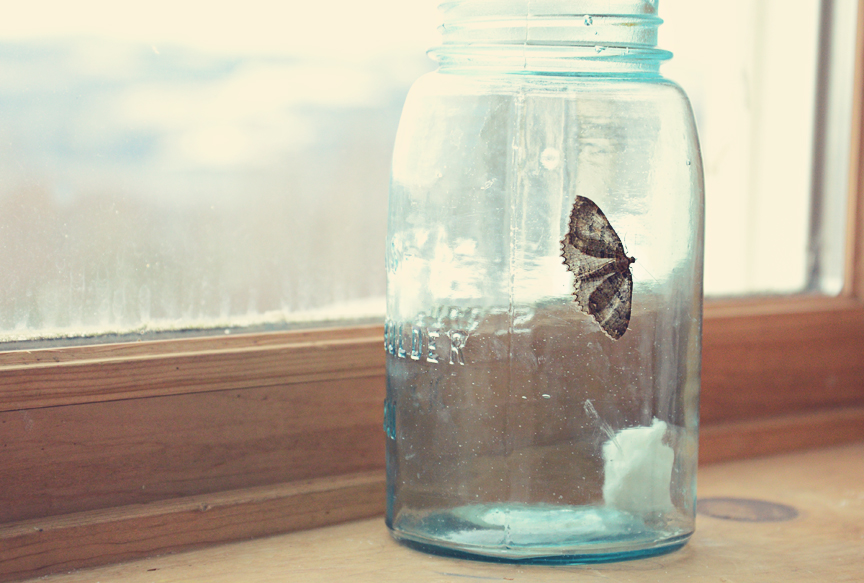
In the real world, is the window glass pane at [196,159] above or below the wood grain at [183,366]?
above

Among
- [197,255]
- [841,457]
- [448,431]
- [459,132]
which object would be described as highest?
[459,132]

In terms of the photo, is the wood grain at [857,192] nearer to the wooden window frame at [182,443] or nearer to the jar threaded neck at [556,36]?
the jar threaded neck at [556,36]

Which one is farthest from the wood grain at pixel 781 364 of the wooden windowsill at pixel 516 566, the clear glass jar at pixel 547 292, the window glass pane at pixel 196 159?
the window glass pane at pixel 196 159

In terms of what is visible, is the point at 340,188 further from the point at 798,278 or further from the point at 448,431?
the point at 798,278

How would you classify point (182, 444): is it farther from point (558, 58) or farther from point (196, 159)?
point (558, 58)

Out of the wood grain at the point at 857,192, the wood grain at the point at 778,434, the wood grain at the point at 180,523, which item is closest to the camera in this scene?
the wood grain at the point at 180,523

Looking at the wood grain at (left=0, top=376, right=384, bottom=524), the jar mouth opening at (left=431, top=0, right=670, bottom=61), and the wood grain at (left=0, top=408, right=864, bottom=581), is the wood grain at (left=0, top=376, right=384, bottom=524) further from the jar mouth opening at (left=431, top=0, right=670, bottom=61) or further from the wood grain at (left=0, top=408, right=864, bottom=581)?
the jar mouth opening at (left=431, top=0, right=670, bottom=61)

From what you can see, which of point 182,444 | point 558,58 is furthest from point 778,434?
point 182,444

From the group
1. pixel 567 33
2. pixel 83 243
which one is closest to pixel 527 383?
pixel 567 33
